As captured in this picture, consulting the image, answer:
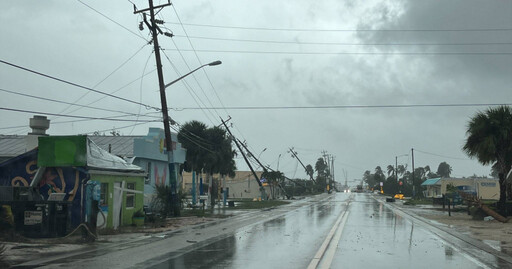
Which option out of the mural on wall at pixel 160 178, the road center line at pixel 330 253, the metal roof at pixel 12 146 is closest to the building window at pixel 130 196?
the metal roof at pixel 12 146

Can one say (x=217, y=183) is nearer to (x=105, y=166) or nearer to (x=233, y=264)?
(x=105, y=166)

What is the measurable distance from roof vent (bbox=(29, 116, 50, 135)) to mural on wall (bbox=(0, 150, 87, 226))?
285 inches

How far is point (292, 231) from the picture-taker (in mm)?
19516

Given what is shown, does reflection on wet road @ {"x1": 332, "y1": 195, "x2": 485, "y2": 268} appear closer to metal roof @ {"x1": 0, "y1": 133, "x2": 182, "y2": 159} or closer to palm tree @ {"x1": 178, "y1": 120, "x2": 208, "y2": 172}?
metal roof @ {"x1": 0, "y1": 133, "x2": 182, "y2": 159}

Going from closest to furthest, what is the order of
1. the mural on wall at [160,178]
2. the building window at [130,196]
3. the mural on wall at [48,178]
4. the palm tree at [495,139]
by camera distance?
the mural on wall at [48,178], the building window at [130,196], the palm tree at [495,139], the mural on wall at [160,178]

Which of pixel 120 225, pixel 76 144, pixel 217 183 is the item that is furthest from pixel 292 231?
pixel 217 183

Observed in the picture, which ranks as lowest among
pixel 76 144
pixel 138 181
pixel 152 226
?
pixel 152 226

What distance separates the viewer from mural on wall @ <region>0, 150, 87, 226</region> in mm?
18469

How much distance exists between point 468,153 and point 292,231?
1651 centimetres

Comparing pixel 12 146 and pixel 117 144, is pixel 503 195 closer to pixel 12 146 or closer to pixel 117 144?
pixel 117 144

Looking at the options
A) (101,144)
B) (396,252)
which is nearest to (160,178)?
(101,144)

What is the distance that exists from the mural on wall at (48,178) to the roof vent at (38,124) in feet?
23.7

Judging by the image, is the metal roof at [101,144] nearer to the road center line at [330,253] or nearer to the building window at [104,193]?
the building window at [104,193]

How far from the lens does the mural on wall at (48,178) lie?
1847cm
